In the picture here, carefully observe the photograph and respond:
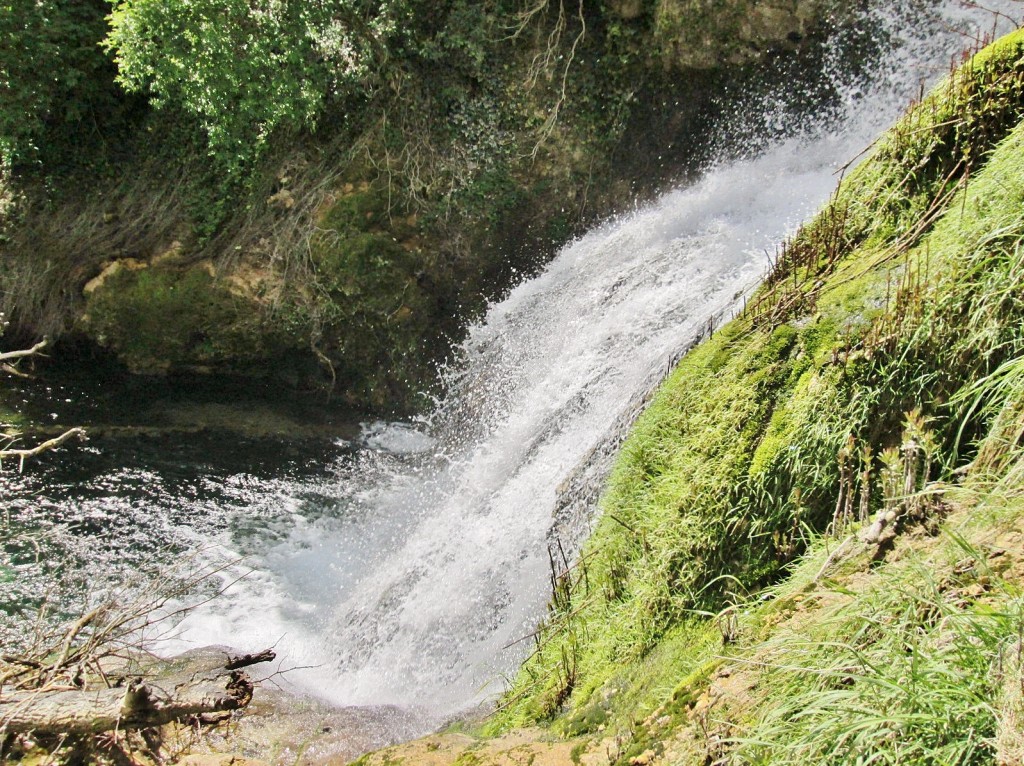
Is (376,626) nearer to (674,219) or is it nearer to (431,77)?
(674,219)

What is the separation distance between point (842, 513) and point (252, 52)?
→ 7341mm

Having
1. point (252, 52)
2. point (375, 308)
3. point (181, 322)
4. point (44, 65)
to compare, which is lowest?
point (375, 308)

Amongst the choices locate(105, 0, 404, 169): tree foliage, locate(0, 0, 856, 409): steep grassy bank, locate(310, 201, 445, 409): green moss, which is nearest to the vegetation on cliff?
locate(0, 0, 856, 409): steep grassy bank

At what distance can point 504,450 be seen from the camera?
7.19m

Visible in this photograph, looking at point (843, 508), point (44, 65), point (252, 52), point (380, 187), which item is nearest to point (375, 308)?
point (380, 187)

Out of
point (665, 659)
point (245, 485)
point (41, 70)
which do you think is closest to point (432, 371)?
point (245, 485)

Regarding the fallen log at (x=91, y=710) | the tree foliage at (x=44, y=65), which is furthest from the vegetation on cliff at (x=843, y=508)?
the tree foliage at (x=44, y=65)

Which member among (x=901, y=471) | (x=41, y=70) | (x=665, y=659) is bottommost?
(x=665, y=659)

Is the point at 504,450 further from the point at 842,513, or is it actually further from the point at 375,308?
the point at 842,513

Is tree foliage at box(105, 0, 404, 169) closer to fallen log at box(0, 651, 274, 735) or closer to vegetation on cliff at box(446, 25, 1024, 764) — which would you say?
vegetation on cliff at box(446, 25, 1024, 764)

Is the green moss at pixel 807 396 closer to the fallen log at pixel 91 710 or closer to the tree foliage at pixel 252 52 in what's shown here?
the fallen log at pixel 91 710

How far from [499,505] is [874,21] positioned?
19.2 feet

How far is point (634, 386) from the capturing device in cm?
598

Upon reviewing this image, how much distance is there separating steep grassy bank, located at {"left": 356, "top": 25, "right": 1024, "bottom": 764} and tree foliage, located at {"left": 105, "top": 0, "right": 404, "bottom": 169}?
A: 5.95 metres
